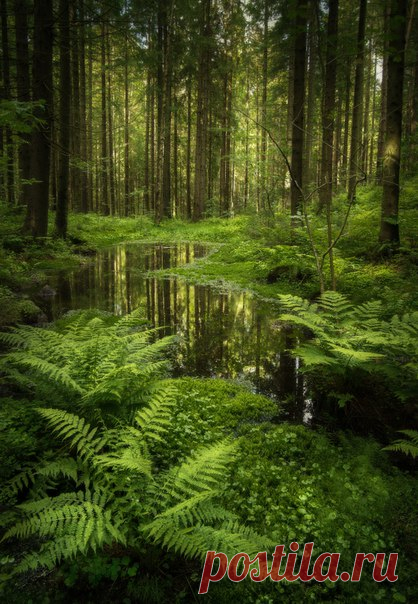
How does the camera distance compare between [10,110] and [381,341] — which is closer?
[381,341]

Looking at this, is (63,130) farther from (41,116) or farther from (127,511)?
(127,511)

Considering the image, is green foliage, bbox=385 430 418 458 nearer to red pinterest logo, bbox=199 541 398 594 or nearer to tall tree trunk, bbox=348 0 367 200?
red pinterest logo, bbox=199 541 398 594

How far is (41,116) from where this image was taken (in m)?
11.3

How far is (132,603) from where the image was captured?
6.92 ft

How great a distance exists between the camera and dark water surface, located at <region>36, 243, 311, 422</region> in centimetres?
518

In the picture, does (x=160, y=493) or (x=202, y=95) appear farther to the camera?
(x=202, y=95)

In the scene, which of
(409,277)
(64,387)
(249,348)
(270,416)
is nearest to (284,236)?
(409,277)

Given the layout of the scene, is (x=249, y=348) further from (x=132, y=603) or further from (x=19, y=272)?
(x=19, y=272)

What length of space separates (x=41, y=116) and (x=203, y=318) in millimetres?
8964

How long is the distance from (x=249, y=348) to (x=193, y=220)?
2308 cm

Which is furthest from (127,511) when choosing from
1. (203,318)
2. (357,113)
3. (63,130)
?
(357,113)

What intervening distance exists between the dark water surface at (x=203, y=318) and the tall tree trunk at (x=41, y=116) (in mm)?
2376

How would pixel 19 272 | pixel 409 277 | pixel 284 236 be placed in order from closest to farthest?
1. pixel 409 277
2. pixel 19 272
3. pixel 284 236

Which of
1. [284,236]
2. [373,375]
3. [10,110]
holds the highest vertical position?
[10,110]
